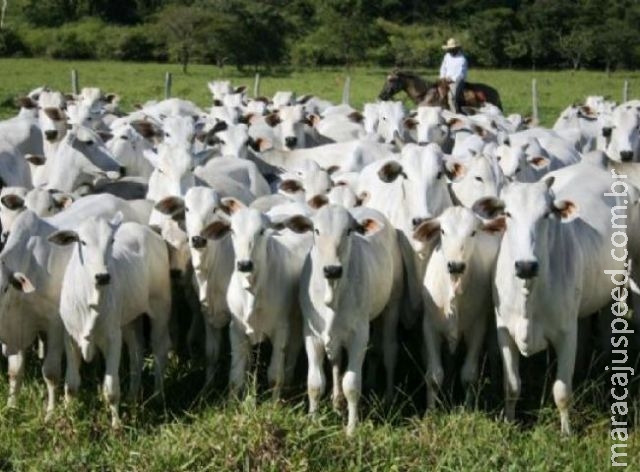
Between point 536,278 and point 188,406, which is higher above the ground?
point 536,278

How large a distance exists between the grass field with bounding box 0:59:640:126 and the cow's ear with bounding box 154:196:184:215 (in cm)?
1539

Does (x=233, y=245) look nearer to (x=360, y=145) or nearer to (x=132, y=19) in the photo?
(x=360, y=145)

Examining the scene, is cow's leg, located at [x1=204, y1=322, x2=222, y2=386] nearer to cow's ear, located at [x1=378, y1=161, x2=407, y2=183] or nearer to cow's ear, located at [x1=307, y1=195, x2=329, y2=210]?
cow's ear, located at [x1=307, y1=195, x2=329, y2=210]

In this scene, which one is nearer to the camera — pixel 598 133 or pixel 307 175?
pixel 307 175

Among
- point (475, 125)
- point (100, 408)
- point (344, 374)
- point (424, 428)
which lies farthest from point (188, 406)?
point (475, 125)

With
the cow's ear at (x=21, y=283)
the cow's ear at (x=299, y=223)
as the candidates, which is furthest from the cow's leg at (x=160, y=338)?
the cow's ear at (x=299, y=223)

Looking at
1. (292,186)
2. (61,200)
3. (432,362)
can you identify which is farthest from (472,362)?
(61,200)

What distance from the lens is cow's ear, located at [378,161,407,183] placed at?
7840 mm

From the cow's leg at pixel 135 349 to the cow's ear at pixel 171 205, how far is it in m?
0.85

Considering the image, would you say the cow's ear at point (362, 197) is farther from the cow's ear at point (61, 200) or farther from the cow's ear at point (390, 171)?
the cow's ear at point (61, 200)

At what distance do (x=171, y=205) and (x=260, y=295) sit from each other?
1.20m

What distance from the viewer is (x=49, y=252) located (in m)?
7.03

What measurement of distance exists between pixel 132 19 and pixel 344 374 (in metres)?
55.8

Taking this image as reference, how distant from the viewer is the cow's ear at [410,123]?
12289 mm
